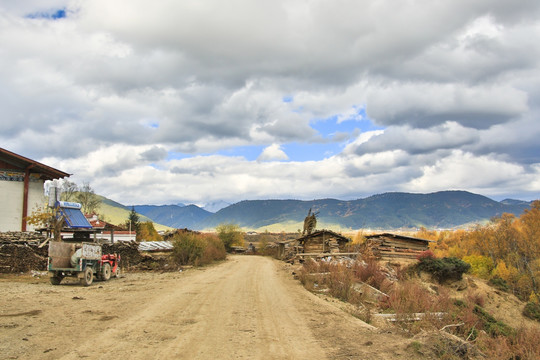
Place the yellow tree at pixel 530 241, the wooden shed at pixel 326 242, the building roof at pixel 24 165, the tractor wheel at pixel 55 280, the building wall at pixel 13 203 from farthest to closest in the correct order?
the yellow tree at pixel 530 241 < the wooden shed at pixel 326 242 < the building wall at pixel 13 203 < the building roof at pixel 24 165 < the tractor wheel at pixel 55 280

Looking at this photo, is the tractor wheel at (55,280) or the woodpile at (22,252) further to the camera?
the woodpile at (22,252)

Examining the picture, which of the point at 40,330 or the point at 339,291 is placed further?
the point at 339,291

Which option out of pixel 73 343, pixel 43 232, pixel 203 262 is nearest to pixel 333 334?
pixel 73 343

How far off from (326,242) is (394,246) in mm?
7706

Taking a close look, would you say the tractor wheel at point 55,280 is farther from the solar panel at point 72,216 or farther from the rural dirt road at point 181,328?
the solar panel at point 72,216

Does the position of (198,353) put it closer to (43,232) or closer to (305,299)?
(305,299)

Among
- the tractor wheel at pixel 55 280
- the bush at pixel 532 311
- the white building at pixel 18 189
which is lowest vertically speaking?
the bush at pixel 532 311

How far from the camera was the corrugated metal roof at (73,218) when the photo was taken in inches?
963

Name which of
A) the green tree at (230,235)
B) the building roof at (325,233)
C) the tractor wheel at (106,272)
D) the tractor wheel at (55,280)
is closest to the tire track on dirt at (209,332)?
the tractor wheel at (55,280)

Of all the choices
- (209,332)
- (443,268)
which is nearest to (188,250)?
(443,268)

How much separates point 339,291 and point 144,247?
1004 inches

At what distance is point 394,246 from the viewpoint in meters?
37.0

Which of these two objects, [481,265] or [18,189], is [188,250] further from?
[481,265]

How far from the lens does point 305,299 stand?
51.8 feet
